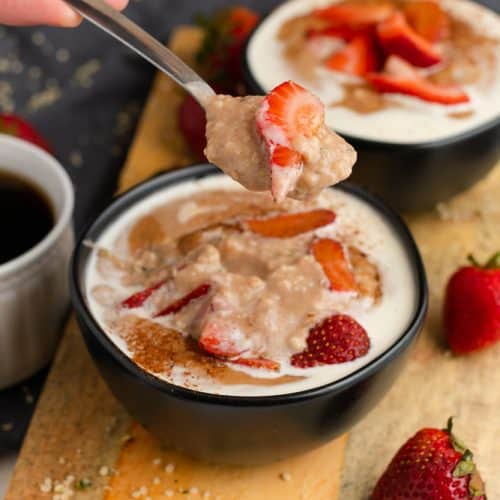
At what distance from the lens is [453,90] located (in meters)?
2.45

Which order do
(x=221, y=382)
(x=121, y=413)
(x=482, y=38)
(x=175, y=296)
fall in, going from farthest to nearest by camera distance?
(x=482, y=38) < (x=121, y=413) < (x=175, y=296) < (x=221, y=382)

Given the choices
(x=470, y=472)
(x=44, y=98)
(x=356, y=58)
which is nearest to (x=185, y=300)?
(x=470, y=472)

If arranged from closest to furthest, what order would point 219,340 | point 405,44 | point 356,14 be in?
point 219,340
point 405,44
point 356,14

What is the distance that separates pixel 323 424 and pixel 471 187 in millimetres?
990

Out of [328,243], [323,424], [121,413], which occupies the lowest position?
[121,413]

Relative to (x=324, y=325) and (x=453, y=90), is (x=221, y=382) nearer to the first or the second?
(x=324, y=325)

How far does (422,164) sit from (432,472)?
0.85 m

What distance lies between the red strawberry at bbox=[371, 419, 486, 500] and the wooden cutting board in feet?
0.43

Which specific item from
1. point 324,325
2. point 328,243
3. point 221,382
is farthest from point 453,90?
point 221,382

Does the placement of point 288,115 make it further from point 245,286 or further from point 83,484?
point 83,484

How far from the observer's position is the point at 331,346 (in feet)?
5.90

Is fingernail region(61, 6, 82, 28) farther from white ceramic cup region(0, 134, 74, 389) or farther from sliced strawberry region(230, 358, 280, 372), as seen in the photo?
sliced strawberry region(230, 358, 280, 372)

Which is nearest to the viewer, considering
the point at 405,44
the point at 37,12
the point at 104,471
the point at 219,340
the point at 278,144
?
the point at 278,144

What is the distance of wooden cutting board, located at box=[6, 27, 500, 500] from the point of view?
6.45 feet
